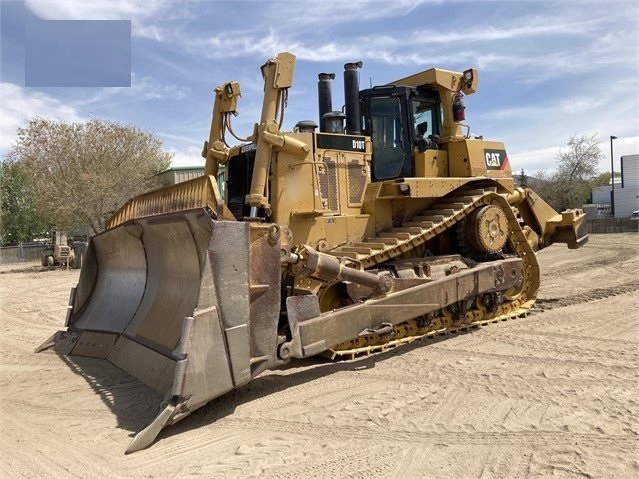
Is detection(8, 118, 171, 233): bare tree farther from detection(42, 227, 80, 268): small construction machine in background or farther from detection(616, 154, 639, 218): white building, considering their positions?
detection(616, 154, 639, 218): white building

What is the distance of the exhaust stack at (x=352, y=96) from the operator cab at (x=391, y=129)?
282 millimetres

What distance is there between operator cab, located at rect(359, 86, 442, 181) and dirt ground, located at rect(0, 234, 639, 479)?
237 centimetres

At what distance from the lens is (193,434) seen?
3902 mm

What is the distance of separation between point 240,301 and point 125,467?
145 centimetres

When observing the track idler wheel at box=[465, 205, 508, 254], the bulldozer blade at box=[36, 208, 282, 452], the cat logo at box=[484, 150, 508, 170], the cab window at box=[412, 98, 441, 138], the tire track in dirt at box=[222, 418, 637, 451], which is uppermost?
the cab window at box=[412, 98, 441, 138]

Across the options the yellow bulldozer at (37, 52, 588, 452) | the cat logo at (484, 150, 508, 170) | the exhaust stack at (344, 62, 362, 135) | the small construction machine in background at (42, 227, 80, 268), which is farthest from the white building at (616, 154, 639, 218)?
the exhaust stack at (344, 62, 362, 135)

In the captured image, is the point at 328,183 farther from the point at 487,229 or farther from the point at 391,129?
the point at 487,229

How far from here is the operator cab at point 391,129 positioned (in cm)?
706

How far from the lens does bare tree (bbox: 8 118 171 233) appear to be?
995 inches

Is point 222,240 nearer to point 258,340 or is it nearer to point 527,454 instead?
point 258,340

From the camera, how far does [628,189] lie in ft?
130

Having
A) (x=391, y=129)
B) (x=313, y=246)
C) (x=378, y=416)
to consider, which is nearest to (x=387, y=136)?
(x=391, y=129)

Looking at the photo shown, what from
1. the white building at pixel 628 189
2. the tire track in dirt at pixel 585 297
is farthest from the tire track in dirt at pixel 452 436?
→ the white building at pixel 628 189

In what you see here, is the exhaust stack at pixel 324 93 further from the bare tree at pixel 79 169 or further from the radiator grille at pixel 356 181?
the bare tree at pixel 79 169
